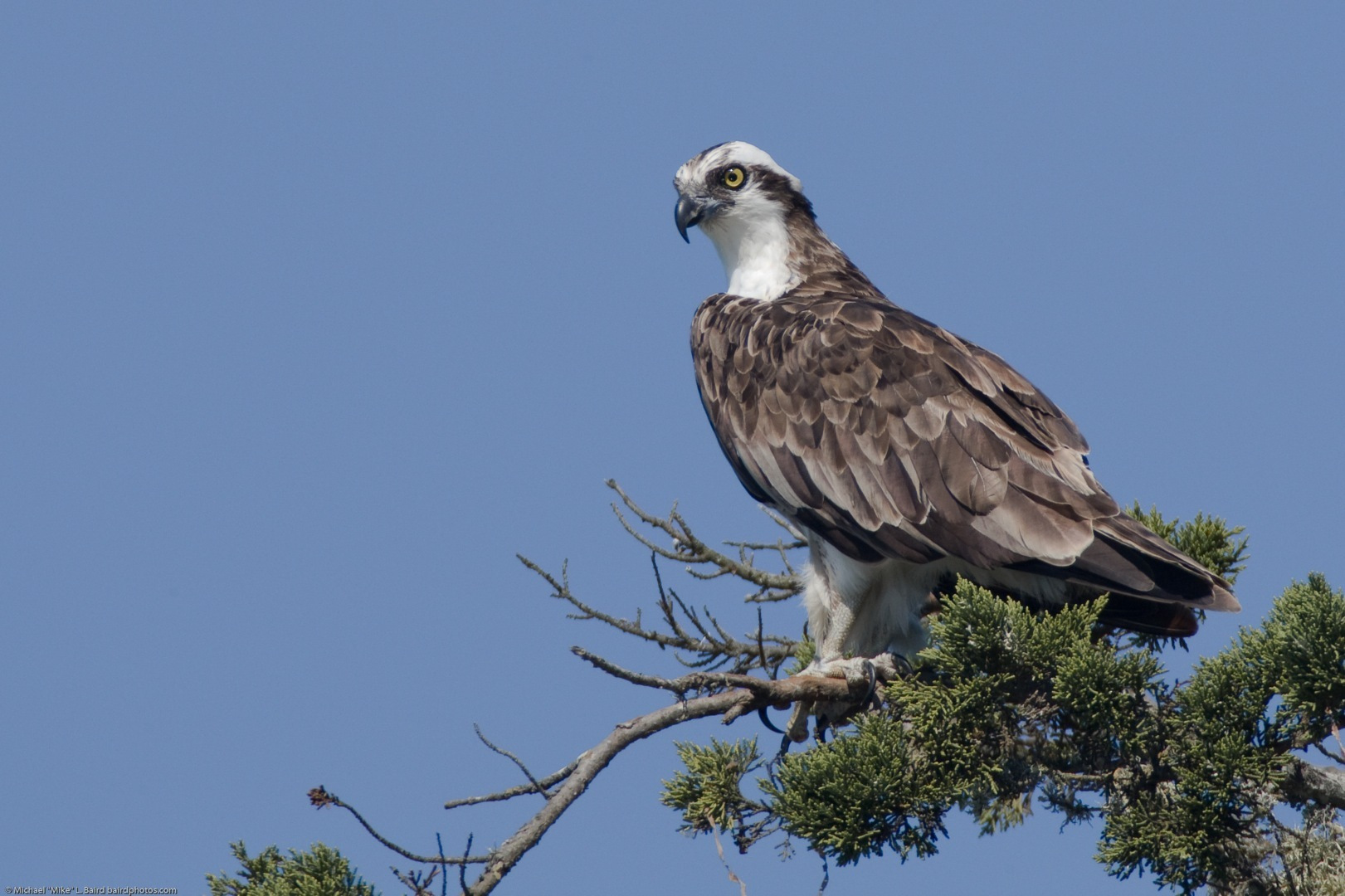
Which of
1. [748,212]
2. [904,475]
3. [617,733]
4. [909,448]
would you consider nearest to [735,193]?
[748,212]

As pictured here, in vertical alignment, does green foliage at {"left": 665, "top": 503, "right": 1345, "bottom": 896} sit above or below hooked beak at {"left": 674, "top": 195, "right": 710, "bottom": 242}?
below

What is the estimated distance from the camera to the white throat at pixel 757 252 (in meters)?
7.96

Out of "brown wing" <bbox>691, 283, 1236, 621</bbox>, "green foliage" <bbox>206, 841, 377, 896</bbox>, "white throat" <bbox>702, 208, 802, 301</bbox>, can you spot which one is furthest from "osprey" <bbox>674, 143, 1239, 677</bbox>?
"green foliage" <bbox>206, 841, 377, 896</bbox>

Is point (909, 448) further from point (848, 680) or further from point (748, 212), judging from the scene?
point (748, 212)

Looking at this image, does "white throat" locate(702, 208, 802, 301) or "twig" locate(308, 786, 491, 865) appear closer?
"twig" locate(308, 786, 491, 865)

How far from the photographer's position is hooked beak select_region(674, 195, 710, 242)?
8.18 metres

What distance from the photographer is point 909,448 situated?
249 inches

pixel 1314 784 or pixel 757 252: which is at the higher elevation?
pixel 757 252

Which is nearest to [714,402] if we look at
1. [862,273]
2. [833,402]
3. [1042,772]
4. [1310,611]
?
[833,402]

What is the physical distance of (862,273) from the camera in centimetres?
820

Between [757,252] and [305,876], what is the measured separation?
4765 millimetres

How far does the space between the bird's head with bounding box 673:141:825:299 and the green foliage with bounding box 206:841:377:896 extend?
437 centimetres

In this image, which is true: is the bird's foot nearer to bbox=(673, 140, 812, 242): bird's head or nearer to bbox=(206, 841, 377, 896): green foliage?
bbox=(206, 841, 377, 896): green foliage

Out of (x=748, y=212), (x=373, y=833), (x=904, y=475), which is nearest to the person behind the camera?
(x=373, y=833)
